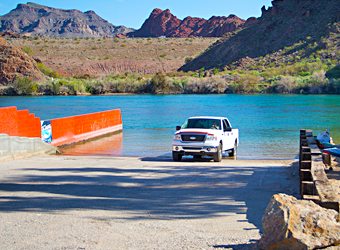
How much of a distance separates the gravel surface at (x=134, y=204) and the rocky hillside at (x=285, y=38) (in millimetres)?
79096

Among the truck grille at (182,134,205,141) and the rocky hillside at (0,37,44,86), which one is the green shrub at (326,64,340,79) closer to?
the rocky hillside at (0,37,44,86)

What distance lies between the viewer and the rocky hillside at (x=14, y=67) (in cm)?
9625

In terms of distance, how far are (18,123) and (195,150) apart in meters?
6.21

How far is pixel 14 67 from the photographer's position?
97.0m

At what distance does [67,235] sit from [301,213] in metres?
3.33

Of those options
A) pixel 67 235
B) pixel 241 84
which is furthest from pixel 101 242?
pixel 241 84

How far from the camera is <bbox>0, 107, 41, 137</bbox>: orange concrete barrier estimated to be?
20.8 meters

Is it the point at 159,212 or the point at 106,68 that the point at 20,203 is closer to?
the point at 159,212

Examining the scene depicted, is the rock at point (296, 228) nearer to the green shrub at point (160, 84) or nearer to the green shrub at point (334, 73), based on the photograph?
the green shrub at point (334, 73)

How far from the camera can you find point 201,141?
810 inches

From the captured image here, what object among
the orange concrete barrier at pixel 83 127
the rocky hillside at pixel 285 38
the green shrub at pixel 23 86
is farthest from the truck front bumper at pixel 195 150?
the rocky hillside at pixel 285 38

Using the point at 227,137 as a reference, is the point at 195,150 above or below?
below

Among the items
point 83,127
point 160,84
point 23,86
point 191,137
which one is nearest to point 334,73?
point 160,84

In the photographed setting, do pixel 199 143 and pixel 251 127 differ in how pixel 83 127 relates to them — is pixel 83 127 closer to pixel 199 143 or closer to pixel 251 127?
pixel 199 143
